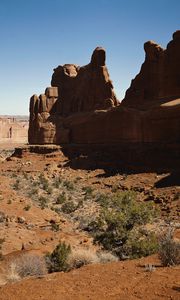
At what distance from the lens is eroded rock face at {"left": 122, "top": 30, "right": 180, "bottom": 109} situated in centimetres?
2809

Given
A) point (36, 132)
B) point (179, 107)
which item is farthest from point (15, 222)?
point (36, 132)

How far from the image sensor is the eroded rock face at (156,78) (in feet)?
92.2

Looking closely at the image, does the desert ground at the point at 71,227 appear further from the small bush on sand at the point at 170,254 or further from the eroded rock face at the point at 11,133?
the eroded rock face at the point at 11,133

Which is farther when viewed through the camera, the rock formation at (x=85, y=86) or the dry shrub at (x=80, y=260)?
the rock formation at (x=85, y=86)

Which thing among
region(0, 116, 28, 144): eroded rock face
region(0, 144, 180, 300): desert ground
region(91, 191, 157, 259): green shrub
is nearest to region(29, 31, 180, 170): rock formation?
region(0, 144, 180, 300): desert ground

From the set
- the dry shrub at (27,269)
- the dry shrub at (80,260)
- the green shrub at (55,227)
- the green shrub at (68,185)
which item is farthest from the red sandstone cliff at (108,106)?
the dry shrub at (27,269)

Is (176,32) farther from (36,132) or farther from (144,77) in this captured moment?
(36,132)

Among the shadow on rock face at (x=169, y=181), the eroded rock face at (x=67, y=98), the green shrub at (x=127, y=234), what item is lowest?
Result: the green shrub at (x=127, y=234)

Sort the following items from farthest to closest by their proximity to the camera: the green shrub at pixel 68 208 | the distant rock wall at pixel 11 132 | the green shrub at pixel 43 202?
the distant rock wall at pixel 11 132 → the green shrub at pixel 43 202 → the green shrub at pixel 68 208

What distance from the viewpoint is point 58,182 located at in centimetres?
2830

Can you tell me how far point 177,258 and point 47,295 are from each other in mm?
3374

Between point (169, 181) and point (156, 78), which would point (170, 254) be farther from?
point (156, 78)

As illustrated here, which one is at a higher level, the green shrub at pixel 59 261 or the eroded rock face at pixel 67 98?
the eroded rock face at pixel 67 98

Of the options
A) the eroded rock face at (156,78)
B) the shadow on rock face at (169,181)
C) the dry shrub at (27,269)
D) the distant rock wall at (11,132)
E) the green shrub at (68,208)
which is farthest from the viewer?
the distant rock wall at (11,132)
